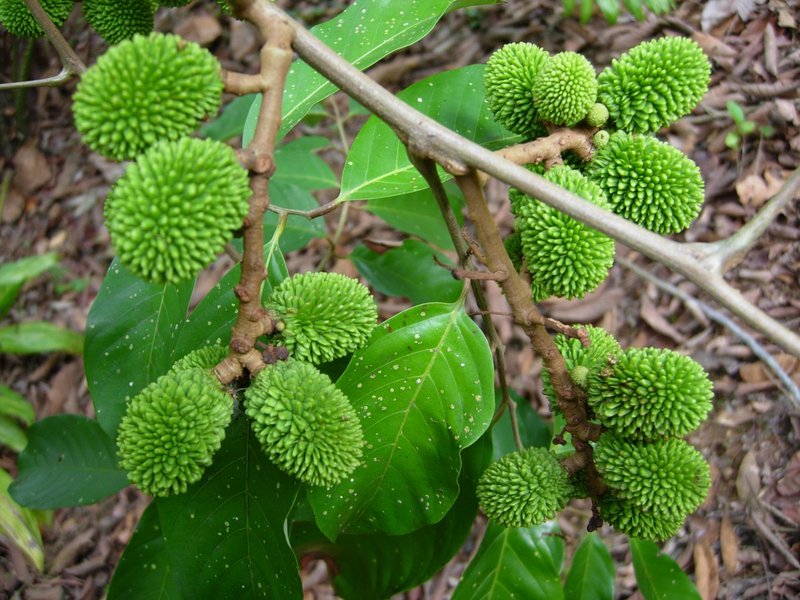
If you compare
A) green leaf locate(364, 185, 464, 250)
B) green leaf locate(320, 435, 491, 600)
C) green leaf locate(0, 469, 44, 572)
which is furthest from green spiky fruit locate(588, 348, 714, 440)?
green leaf locate(0, 469, 44, 572)

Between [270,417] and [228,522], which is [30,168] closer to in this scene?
[228,522]

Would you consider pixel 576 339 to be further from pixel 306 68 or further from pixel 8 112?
pixel 8 112

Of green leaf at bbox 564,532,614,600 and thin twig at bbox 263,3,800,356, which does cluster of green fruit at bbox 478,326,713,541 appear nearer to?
thin twig at bbox 263,3,800,356

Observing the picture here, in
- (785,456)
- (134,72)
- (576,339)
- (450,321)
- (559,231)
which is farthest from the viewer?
(785,456)

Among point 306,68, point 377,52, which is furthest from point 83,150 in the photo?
point 377,52

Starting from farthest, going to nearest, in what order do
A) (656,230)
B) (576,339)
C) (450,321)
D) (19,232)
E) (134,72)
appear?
(19,232) → (450,321) → (576,339) → (656,230) → (134,72)

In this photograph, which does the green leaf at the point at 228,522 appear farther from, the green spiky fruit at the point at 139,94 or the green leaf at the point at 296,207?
the green leaf at the point at 296,207
